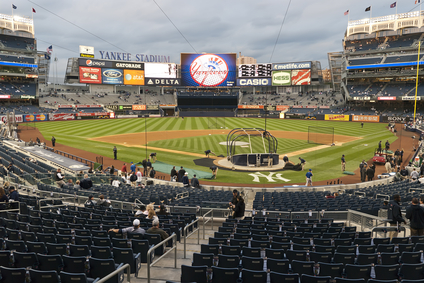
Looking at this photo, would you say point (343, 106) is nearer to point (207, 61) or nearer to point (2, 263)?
point (207, 61)

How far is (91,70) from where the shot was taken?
91188mm

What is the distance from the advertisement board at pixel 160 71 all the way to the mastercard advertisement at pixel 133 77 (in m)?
1.90

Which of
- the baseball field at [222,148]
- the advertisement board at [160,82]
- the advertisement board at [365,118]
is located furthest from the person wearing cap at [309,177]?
the advertisement board at [160,82]

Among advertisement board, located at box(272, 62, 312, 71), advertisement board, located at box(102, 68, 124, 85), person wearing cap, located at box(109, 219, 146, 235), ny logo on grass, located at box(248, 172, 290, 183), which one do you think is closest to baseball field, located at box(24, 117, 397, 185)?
ny logo on grass, located at box(248, 172, 290, 183)

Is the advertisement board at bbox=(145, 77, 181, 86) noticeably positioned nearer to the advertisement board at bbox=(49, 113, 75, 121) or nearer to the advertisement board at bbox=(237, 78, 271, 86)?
the advertisement board at bbox=(237, 78, 271, 86)

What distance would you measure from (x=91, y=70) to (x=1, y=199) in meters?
89.9

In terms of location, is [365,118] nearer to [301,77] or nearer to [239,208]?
[301,77]

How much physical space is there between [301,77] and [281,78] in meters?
6.50

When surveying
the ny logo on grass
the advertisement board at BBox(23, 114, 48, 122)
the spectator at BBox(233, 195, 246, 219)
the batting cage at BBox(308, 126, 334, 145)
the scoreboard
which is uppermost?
the scoreboard

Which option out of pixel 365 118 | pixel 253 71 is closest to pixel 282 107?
pixel 253 71

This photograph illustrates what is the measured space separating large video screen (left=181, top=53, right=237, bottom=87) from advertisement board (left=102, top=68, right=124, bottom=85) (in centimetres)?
2083

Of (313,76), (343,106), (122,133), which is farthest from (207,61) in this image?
(122,133)

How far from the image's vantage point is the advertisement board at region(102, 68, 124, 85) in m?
93.6

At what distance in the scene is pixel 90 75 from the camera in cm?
9119
